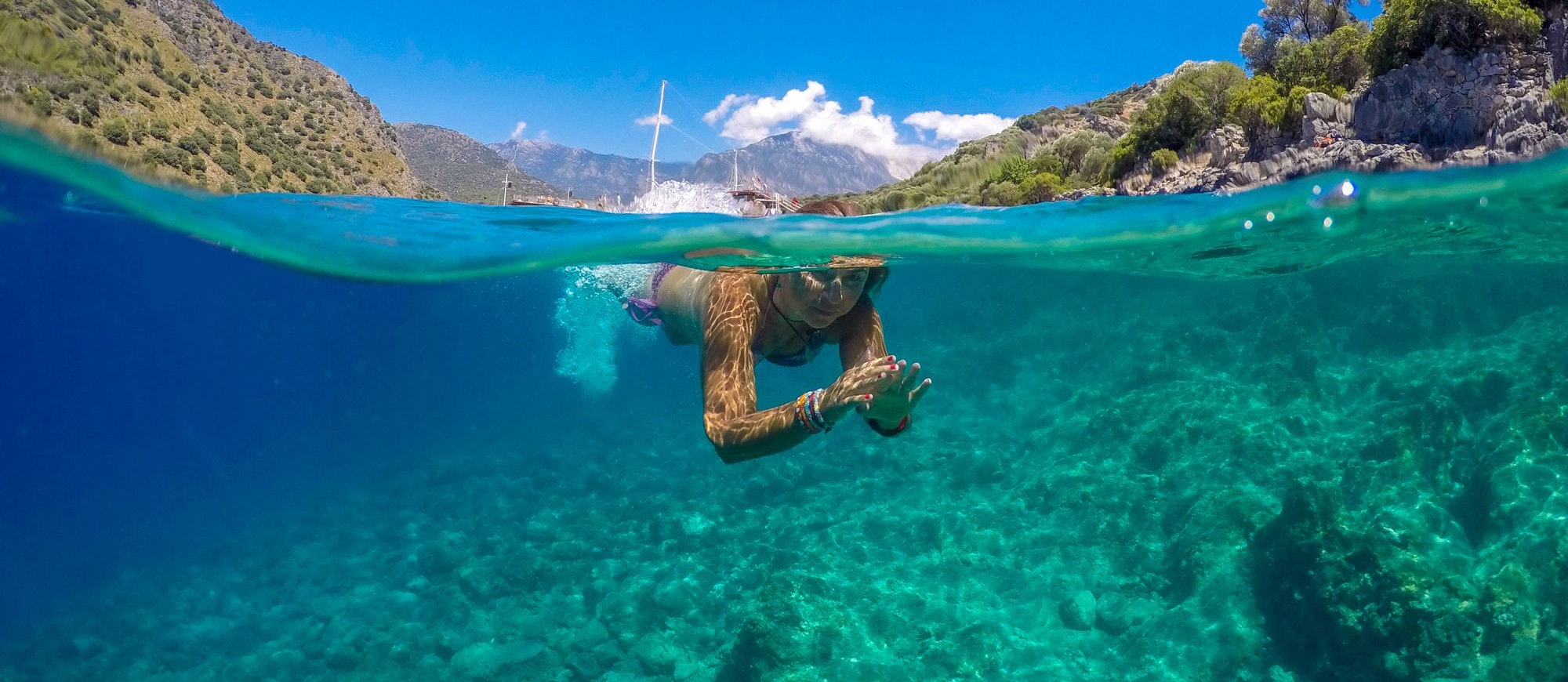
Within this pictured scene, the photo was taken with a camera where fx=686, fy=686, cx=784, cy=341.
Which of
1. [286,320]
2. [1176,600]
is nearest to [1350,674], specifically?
[1176,600]

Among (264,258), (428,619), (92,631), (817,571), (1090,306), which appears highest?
(264,258)

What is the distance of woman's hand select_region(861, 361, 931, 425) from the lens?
10.3 feet

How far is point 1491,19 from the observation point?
395 inches

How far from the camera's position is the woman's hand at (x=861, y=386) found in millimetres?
3145

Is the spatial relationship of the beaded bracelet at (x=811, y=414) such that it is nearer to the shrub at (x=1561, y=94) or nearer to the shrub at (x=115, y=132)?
the shrub at (x=115, y=132)

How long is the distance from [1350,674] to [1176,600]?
2077 millimetres

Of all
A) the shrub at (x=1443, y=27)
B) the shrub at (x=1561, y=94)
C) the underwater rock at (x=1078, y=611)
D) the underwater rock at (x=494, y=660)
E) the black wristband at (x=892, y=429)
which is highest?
the shrub at (x=1443, y=27)

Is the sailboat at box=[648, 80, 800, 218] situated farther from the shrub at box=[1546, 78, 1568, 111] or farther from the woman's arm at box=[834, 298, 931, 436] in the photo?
the shrub at box=[1546, 78, 1568, 111]

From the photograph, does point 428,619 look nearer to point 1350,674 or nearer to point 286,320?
point 1350,674

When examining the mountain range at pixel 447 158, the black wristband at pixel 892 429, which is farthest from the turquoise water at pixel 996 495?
the mountain range at pixel 447 158

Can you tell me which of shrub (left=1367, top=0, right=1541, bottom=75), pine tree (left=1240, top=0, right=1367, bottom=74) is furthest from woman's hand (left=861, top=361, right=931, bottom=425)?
pine tree (left=1240, top=0, right=1367, bottom=74)

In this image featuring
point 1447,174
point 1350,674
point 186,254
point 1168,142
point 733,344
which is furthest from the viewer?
point 186,254

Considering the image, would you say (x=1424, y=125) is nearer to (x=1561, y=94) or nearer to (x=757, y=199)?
(x=1561, y=94)

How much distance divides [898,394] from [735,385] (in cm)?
116
